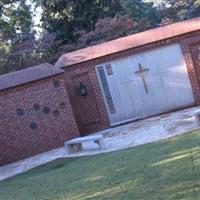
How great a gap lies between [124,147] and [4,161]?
4951 millimetres

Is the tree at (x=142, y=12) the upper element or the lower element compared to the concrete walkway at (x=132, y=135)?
upper

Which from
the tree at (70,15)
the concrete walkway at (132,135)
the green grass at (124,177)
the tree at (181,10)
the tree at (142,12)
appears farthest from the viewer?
the tree at (181,10)

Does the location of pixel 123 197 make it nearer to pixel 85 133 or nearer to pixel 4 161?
pixel 4 161

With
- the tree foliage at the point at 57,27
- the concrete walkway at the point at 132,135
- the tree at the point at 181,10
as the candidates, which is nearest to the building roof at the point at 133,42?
the concrete walkway at the point at 132,135

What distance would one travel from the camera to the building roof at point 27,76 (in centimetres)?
1525

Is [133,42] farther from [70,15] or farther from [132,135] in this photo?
[70,15]

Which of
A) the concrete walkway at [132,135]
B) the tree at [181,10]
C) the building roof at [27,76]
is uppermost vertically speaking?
the tree at [181,10]

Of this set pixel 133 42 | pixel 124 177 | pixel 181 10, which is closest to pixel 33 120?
pixel 133 42

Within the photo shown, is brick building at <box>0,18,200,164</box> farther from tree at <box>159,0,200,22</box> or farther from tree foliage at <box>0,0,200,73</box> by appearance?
tree at <box>159,0,200,22</box>

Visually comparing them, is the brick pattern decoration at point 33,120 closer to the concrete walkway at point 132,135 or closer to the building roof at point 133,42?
the concrete walkway at point 132,135

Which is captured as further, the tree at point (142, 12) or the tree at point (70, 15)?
the tree at point (142, 12)

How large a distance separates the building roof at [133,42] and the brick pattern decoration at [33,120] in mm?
1505

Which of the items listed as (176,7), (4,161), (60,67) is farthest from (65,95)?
(176,7)

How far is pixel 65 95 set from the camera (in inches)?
614
